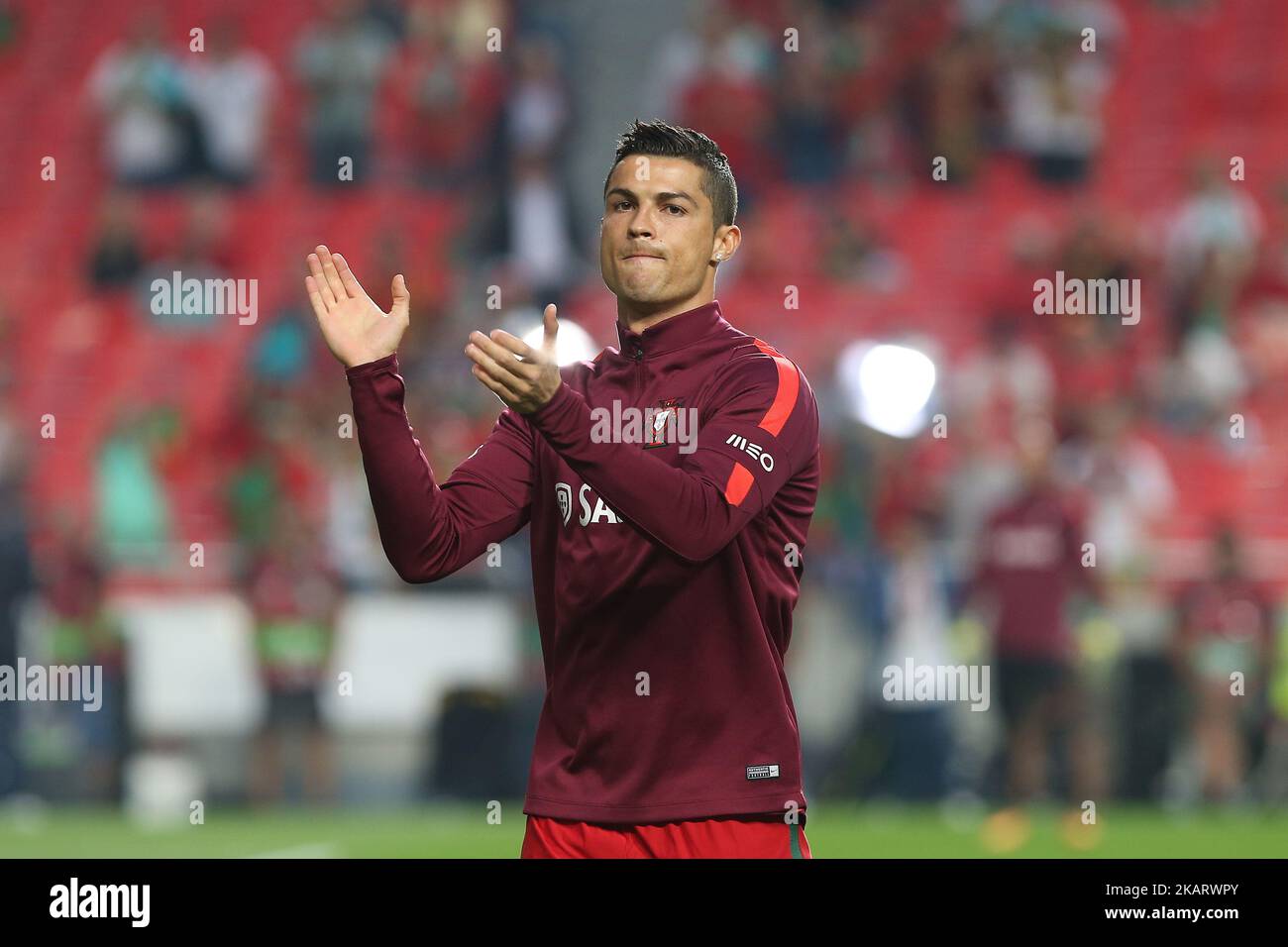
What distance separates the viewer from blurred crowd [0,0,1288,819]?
11.4m

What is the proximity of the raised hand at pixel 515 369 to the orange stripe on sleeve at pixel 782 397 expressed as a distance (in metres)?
0.49

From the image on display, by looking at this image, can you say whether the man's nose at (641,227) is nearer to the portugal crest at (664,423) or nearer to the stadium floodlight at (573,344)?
the portugal crest at (664,423)

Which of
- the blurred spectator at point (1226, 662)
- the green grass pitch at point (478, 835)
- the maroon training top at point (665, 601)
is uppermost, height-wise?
the maroon training top at point (665, 601)

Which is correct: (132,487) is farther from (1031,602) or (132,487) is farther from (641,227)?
(641,227)

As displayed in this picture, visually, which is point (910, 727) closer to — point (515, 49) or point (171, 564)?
point (171, 564)

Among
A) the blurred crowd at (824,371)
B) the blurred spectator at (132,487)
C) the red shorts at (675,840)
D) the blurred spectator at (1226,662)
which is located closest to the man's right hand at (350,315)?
the red shorts at (675,840)

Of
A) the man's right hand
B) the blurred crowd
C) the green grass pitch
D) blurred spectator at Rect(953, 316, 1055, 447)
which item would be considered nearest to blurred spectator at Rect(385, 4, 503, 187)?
the blurred crowd

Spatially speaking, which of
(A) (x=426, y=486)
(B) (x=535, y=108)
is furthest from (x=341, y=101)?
(A) (x=426, y=486)

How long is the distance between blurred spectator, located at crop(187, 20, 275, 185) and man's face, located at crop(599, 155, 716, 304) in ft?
41.6

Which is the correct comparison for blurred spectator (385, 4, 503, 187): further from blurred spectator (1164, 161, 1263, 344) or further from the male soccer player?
the male soccer player

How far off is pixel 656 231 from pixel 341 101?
1272 centimetres

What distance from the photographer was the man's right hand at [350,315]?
380cm

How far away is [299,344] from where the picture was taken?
13.8m

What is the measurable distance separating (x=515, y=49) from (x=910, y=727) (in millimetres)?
7142
